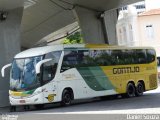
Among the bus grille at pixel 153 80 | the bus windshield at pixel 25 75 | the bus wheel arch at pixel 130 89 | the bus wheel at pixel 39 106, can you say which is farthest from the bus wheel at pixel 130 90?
the bus windshield at pixel 25 75

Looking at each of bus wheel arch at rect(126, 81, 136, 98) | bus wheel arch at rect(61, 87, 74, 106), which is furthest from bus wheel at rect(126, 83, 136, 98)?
bus wheel arch at rect(61, 87, 74, 106)

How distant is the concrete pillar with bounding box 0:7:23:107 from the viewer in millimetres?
27297

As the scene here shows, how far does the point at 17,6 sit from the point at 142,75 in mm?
8932

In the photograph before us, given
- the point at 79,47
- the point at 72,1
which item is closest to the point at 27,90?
the point at 79,47

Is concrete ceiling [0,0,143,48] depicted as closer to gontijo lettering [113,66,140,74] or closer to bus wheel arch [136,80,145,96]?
gontijo lettering [113,66,140,74]

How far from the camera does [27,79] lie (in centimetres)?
2403

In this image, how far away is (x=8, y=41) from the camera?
92.6ft

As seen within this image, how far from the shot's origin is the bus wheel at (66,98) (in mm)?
24862

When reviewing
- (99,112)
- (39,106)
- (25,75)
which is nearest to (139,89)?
(39,106)

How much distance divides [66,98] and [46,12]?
57.0ft

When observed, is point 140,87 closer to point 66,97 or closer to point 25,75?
point 66,97

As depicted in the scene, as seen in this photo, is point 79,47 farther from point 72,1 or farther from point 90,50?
point 72,1

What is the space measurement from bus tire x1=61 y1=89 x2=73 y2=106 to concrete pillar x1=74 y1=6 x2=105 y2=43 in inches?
482

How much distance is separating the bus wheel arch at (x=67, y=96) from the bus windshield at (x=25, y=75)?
69.9 inches
